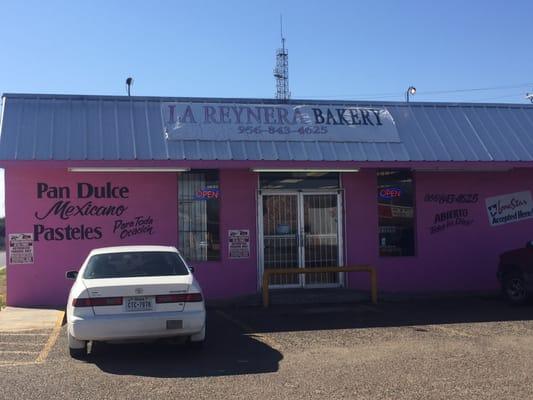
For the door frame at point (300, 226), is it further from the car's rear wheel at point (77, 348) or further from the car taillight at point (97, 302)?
the car taillight at point (97, 302)

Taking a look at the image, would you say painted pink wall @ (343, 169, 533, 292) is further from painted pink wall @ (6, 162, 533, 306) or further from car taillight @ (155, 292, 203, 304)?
car taillight @ (155, 292, 203, 304)

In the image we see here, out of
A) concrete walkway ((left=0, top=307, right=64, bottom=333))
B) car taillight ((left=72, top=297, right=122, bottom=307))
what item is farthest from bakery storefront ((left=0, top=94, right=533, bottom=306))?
car taillight ((left=72, top=297, right=122, bottom=307))

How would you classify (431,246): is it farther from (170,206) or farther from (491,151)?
(170,206)

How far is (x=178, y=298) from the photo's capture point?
306 inches

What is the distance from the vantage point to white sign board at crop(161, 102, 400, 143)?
1299cm

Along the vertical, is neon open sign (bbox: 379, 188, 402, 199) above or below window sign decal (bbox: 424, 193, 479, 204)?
above

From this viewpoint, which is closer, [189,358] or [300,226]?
[189,358]

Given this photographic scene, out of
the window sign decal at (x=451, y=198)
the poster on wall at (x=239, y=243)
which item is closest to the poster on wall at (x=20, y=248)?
the poster on wall at (x=239, y=243)

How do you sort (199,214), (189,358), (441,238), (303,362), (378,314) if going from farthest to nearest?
(441,238) < (199,214) < (378,314) < (189,358) < (303,362)

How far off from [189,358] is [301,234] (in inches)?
252

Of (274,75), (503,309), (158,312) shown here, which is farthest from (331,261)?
(274,75)

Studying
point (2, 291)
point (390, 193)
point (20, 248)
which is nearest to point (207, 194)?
point (20, 248)

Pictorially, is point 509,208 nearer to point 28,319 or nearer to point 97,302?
point 97,302

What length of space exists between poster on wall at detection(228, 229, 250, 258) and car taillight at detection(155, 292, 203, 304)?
555 cm
